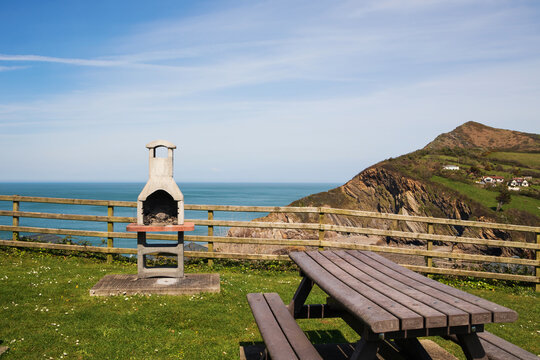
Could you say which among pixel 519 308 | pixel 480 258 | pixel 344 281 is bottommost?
pixel 519 308

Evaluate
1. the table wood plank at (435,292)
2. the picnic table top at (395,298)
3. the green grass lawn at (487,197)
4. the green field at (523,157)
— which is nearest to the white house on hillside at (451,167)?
the green grass lawn at (487,197)

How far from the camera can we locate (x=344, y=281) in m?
3.38

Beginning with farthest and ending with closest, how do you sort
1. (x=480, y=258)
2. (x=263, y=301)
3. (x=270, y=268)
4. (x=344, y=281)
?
(x=270, y=268), (x=480, y=258), (x=263, y=301), (x=344, y=281)

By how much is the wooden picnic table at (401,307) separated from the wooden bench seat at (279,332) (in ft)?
1.56

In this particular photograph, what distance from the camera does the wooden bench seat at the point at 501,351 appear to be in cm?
296

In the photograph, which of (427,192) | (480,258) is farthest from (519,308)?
(427,192)

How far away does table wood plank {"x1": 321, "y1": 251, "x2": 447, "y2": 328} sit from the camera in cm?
243

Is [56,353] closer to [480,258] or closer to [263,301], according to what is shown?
[263,301]

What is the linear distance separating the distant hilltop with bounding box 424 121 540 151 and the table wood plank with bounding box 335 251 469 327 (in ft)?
116

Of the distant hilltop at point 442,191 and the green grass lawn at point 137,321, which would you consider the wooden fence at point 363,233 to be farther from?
the distant hilltop at point 442,191

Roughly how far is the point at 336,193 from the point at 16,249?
24773 mm

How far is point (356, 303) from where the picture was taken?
2.74 m

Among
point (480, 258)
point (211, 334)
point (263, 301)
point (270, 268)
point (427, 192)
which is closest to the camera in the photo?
point (263, 301)

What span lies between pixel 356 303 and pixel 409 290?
0.63m
